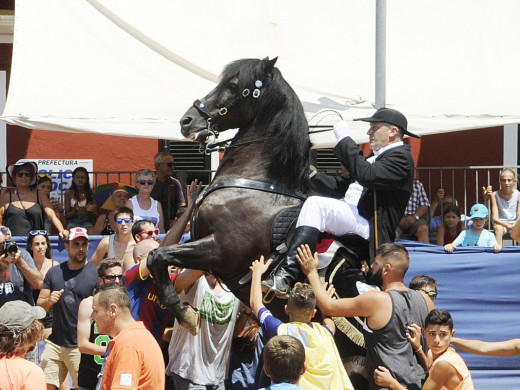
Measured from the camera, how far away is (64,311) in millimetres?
9328

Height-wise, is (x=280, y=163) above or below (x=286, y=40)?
below

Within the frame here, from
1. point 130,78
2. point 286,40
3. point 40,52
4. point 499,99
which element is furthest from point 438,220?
point 40,52

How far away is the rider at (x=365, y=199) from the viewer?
700 centimetres

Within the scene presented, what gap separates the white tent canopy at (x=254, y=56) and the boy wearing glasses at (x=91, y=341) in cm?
225

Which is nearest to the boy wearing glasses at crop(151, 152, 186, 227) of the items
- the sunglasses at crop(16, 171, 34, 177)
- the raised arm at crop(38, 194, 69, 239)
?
the raised arm at crop(38, 194, 69, 239)

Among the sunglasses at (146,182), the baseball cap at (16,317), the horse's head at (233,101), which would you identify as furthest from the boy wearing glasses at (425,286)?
the sunglasses at (146,182)

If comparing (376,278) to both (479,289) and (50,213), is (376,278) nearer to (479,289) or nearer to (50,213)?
(479,289)

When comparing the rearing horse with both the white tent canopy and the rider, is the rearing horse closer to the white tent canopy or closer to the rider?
the rider

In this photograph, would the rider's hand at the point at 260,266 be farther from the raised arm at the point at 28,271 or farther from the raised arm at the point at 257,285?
the raised arm at the point at 28,271

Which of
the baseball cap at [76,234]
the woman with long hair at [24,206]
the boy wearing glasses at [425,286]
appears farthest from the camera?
the woman with long hair at [24,206]

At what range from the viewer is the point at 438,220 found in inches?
501

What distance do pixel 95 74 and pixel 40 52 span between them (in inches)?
25.7

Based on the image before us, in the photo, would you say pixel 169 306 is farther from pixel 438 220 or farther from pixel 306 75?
pixel 438 220

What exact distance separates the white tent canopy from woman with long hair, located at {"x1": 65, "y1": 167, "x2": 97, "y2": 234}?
5.76 ft
